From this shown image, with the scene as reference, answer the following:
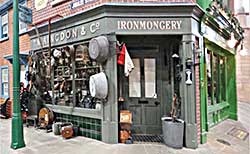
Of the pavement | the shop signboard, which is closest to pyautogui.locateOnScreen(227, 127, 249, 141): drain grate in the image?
the pavement

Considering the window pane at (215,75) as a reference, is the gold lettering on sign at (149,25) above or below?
above

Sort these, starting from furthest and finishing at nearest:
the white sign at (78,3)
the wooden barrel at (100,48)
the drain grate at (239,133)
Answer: the drain grate at (239,133)
the white sign at (78,3)
the wooden barrel at (100,48)

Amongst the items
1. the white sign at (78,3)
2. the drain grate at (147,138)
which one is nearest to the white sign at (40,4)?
the white sign at (78,3)

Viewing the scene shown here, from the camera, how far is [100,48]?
6.12 metres

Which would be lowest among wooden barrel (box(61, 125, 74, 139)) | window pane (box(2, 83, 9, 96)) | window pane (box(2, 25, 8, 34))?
wooden barrel (box(61, 125, 74, 139))

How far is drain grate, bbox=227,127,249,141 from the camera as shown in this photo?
7877mm

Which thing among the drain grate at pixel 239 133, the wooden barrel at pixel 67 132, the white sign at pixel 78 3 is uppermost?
the white sign at pixel 78 3

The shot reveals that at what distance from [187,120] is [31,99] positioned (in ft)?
18.6

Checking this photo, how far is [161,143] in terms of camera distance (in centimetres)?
633

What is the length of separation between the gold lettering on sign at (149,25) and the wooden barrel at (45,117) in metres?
3.77

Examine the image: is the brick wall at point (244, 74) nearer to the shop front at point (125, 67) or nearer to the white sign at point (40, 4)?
the shop front at point (125, 67)

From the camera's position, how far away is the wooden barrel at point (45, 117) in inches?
312

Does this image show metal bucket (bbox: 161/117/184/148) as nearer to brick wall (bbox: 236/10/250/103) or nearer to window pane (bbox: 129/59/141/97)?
window pane (bbox: 129/59/141/97)

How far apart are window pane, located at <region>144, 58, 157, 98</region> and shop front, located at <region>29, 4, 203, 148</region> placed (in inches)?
1.1
